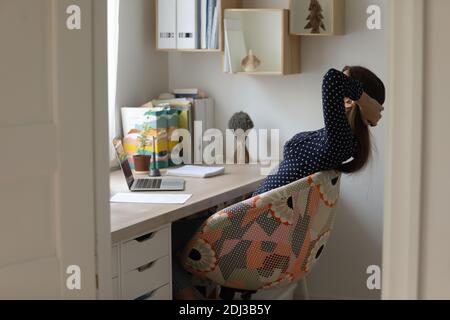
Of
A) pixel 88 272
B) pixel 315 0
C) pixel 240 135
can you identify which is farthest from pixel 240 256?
pixel 315 0

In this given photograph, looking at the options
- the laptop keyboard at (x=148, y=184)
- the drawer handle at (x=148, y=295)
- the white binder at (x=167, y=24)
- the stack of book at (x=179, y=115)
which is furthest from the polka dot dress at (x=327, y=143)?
the white binder at (x=167, y=24)

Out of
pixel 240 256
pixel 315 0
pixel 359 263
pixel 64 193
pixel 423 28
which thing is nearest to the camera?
pixel 423 28

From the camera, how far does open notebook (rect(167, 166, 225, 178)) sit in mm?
3584

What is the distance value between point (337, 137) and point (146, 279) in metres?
0.84

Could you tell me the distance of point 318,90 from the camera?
3.89 metres

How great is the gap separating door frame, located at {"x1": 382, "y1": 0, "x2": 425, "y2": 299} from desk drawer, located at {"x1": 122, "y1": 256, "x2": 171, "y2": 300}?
1299mm

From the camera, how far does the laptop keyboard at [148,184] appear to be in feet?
10.9

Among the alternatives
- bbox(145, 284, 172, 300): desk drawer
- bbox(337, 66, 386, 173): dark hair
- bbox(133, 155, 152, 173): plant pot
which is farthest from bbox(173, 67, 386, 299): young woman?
bbox(133, 155, 152, 173): plant pot

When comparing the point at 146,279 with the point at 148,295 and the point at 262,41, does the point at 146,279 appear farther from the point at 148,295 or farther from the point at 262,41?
the point at 262,41

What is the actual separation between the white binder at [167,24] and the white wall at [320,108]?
23cm

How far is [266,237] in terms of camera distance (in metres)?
2.88

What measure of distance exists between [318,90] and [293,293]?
0.99 metres

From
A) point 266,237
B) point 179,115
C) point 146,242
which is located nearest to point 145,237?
point 146,242
